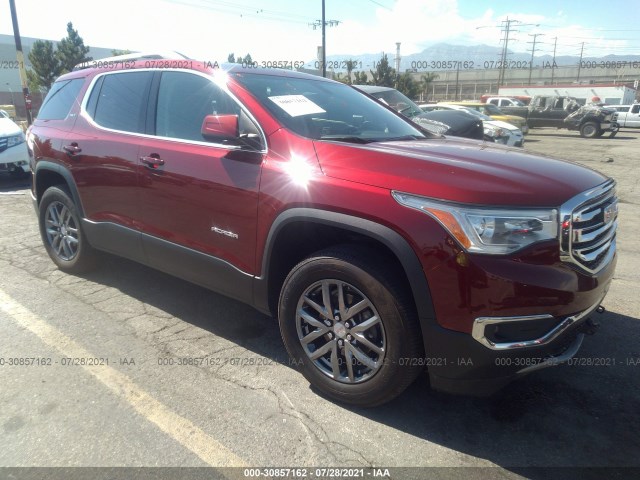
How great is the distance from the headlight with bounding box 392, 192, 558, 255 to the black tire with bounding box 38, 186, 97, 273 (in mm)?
3436

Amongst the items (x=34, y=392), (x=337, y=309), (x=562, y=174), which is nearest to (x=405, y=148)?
(x=562, y=174)

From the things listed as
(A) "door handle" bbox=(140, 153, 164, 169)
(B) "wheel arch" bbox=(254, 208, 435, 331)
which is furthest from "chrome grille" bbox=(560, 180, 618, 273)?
(A) "door handle" bbox=(140, 153, 164, 169)

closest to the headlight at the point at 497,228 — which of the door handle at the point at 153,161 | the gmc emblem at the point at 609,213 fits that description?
the gmc emblem at the point at 609,213

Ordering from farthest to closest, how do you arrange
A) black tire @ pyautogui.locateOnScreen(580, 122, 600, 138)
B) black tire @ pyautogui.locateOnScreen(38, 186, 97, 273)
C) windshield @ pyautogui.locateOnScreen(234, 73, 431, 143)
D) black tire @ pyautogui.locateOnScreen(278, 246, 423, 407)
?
black tire @ pyautogui.locateOnScreen(580, 122, 600, 138) < black tire @ pyautogui.locateOnScreen(38, 186, 97, 273) < windshield @ pyautogui.locateOnScreen(234, 73, 431, 143) < black tire @ pyautogui.locateOnScreen(278, 246, 423, 407)

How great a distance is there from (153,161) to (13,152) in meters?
7.17

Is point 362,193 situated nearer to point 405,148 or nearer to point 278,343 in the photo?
point 405,148

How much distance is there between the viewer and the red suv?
212 cm

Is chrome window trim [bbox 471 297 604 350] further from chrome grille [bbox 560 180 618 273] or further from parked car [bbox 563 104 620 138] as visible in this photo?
parked car [bbox 563 104 620 138]

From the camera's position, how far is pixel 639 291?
4160mm

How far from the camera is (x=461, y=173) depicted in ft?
7.48

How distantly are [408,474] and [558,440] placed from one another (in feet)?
2.68

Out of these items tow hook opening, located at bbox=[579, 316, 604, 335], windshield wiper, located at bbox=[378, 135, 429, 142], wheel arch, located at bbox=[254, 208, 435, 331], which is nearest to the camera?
wheel arch, located at bbox=[254, 208, 435, 331]

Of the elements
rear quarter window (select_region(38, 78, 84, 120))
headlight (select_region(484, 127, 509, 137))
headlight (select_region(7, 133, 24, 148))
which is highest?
rear quarter window (select_region(38, 78, 84, 120))

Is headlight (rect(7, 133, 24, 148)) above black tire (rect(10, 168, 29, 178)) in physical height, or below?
above
